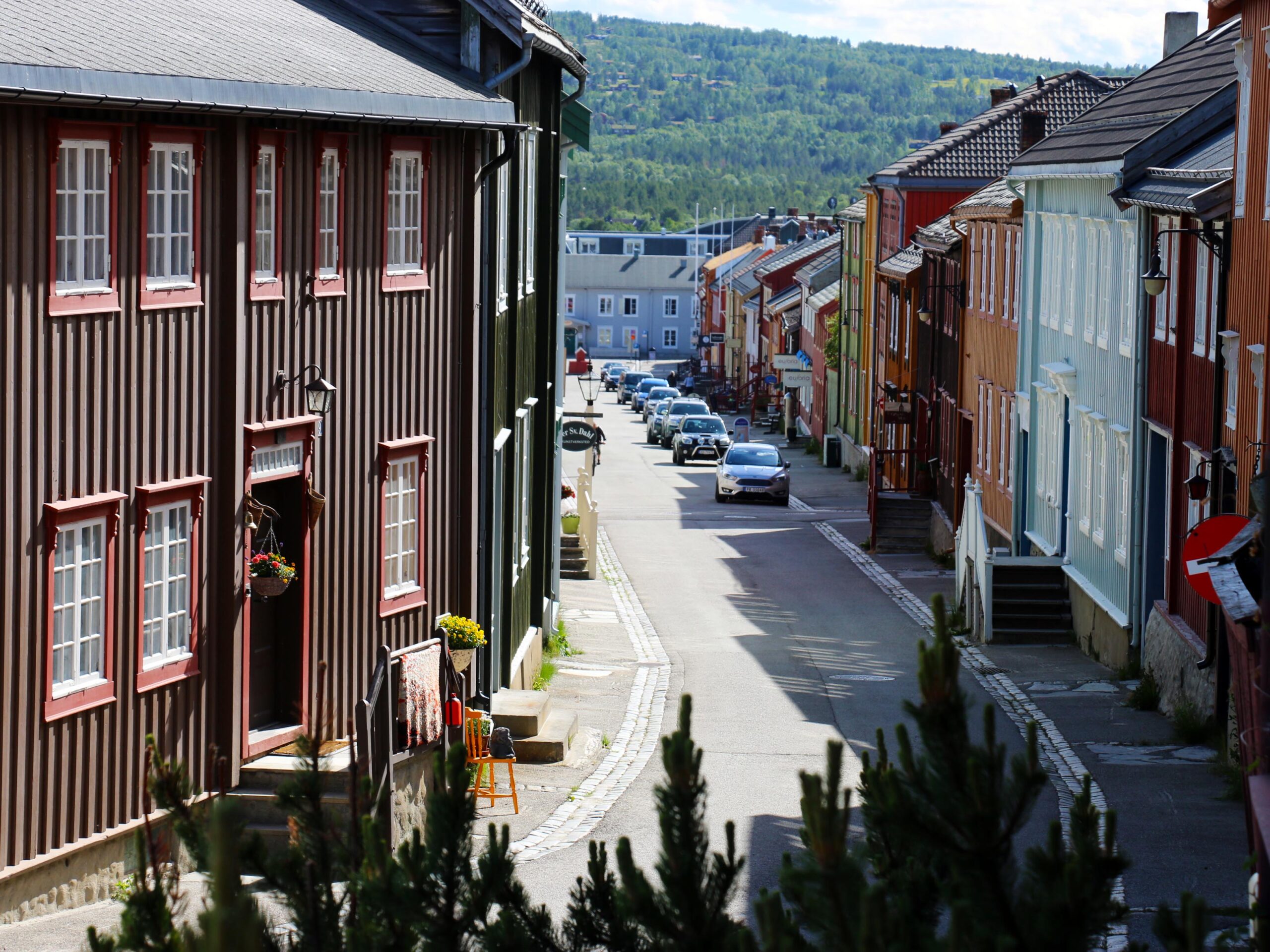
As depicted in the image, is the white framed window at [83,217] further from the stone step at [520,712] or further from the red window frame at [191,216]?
the stone step at [520,712]

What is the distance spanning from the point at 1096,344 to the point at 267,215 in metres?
13.7

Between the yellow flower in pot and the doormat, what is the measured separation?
1435mm

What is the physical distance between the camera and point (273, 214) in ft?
42.4

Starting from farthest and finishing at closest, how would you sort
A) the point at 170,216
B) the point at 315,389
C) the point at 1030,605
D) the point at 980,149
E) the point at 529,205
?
the point at 980,149 < the point at 1030,605 < the point at 529,205 < the point at 315,389 < the point at 170,216

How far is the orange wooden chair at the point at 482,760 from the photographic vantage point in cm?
1480

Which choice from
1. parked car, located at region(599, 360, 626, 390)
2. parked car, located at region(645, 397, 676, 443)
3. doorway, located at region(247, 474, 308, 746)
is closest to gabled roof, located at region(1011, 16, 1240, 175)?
doorway, located at region(247, 474, 308, 746)

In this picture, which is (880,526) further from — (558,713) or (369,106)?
(369,106)

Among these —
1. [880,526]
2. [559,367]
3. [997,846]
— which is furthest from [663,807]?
[880,526]

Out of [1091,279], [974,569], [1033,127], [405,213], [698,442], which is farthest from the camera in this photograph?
[698,442]

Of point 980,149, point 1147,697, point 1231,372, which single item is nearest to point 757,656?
point 1147,697

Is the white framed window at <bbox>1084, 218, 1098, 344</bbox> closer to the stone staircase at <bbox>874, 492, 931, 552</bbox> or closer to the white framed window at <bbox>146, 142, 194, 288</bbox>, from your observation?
the stone staircase at <bbox>874, 492, 931, 552</bbox>

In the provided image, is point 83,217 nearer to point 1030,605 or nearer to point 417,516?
point 417,516

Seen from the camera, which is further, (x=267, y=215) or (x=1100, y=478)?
(x=1100, y=478)

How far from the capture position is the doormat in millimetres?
13398
